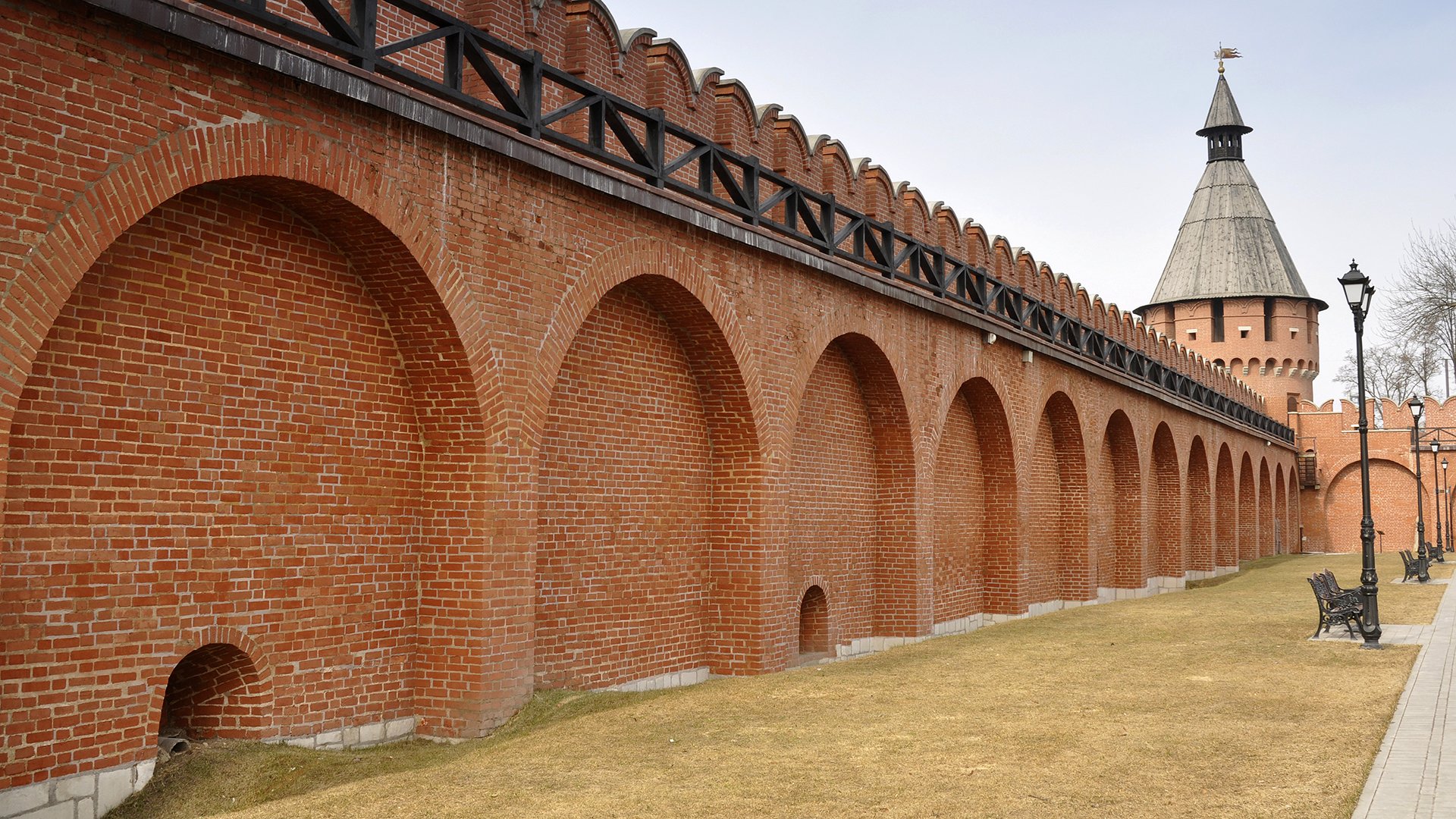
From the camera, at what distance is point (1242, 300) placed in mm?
47594

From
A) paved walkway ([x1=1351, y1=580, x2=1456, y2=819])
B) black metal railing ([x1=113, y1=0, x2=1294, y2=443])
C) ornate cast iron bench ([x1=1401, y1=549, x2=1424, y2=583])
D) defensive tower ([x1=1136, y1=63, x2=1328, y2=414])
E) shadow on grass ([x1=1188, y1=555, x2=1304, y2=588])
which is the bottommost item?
shadow on grass ([x1=1188, y1=555, x2=1304, y2=588])

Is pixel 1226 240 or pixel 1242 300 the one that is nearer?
pixel 1242 300

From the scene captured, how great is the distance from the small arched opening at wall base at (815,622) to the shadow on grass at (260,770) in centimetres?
569

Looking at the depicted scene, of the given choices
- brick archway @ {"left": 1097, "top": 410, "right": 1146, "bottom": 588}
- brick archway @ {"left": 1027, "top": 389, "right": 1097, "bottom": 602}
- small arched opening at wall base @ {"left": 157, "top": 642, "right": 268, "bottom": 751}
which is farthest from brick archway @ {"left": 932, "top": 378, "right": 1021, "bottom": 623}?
small arched opening at wall base @ {"left": 157, "top": 642, "right": 268, "bottom": 751}

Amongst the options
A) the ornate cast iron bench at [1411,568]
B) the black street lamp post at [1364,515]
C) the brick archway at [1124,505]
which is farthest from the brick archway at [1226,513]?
the black street lamp post at [1364,515]

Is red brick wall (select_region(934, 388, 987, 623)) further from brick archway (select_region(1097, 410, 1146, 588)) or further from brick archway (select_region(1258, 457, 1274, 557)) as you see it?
brick archway (select_region(1258, 457, 1274, 557))

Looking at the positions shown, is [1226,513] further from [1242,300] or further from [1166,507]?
[1242,300]

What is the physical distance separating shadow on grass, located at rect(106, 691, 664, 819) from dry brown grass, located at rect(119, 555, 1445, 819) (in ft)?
0.16

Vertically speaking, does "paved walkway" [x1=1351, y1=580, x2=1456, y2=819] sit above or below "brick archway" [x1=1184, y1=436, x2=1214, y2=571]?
below

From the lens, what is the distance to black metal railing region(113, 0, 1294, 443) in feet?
23.2

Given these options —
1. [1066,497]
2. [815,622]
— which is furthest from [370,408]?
[1066,497]

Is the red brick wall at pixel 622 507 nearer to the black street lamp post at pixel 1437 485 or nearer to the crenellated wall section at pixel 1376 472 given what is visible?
the black street lamp post at pixel 1437 485

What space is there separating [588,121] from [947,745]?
18.4 feet

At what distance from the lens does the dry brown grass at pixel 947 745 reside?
624 centimetres
